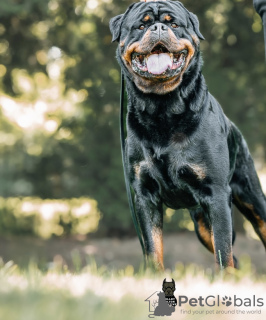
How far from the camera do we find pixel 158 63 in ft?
11.8

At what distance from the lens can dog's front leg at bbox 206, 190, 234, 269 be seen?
359 centimetres

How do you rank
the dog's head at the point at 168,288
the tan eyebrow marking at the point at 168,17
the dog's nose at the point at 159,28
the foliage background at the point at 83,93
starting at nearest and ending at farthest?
the dog's head at the point at 168,288, the dog's nose at the point at 159,28, the tan eyebrow marking at the point at 168,17, the foliage background at the point at 83,93

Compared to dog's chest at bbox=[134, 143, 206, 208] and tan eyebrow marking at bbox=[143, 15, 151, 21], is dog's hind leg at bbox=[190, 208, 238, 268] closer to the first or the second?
dog's chest at bbox=[134, 143, 206, 208]

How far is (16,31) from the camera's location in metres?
11.8

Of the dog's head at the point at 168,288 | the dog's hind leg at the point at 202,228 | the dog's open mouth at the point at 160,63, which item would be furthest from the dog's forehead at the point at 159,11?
the dog's head at the point at 168,288

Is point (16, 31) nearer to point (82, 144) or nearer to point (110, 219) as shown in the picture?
point (82, 144)

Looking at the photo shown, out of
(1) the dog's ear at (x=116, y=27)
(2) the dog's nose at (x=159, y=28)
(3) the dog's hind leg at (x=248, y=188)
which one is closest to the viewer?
(2) the dog's nose at (x=159, y=28)

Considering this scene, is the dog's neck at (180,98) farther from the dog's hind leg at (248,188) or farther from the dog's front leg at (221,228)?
the dog's hind leg at (248,188)

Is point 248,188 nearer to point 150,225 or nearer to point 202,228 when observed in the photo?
point 202,228

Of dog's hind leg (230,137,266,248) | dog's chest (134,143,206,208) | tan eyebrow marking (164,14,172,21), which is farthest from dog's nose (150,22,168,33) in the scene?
dog's hind leg (230,137,266,248)

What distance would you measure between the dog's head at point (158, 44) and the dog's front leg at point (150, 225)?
2.51ft

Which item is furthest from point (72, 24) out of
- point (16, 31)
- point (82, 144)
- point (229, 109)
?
point (229, 109)

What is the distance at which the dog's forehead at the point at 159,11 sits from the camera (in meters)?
3.68

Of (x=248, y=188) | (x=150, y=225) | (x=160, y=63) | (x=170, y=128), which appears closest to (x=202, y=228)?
(x=248, y=188)
